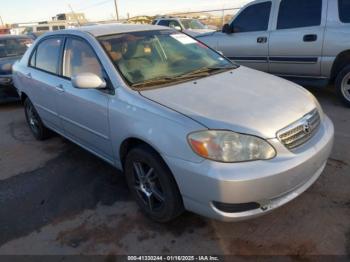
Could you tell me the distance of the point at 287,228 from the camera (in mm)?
2719

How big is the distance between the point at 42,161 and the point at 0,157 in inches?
28.8

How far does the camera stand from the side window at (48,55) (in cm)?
402

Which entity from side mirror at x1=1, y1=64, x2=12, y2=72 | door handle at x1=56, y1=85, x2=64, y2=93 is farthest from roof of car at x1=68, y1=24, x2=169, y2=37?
side mirror at x1=1, y1=64, x2=12, y2=72

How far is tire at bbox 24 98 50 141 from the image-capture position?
498 cm

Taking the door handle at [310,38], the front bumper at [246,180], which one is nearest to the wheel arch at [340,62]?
the door handle at [310,38]

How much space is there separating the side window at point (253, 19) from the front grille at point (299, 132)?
382 centimetres

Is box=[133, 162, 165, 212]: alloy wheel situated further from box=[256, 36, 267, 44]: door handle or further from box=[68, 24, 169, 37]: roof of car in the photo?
box=[256, 36, 267, 44]: door handle

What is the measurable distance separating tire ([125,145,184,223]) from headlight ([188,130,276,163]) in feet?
1.25

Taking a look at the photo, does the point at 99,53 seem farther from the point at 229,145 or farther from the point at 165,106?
the point at 229,145

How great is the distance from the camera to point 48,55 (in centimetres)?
428

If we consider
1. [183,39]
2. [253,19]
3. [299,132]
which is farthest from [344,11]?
[299,132]

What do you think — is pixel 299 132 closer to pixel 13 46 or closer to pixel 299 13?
pixel 299 13

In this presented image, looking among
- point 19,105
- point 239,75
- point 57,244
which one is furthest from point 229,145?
point 19,105

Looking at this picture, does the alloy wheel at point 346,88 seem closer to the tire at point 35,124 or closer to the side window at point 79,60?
the side window at point 79,60
